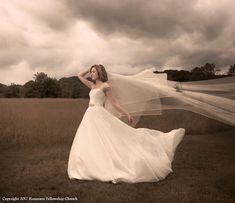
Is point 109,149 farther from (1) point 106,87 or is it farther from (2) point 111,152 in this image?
(1) point 106,87

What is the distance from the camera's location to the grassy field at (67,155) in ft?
20.1

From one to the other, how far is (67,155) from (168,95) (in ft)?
12.8

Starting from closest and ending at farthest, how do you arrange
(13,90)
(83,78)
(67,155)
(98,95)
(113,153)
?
(113,153) < (98,95) < (83,78) < (67,155) < (13,90)

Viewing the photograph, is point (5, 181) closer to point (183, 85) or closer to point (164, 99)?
point (164, 99)

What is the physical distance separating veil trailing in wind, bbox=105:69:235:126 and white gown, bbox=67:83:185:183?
72 cm

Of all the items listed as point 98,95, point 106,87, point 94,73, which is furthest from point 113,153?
point 94,73

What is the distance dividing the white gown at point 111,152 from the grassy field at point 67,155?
0.19 m

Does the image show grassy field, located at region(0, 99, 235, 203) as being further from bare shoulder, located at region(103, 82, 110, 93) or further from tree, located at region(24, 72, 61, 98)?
tree, located at region(24, 72, 61, 98)

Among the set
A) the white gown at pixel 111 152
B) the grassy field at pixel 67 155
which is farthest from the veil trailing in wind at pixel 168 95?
the grassy field at pixel 67 155

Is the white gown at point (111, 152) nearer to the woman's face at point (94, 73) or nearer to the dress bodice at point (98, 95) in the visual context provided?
the dress bodice at point (98, 95)

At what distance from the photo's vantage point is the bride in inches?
265

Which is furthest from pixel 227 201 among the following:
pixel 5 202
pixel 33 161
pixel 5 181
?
pixel 33 161

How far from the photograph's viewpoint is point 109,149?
6.91 meters

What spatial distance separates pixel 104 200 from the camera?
5.78 metres
